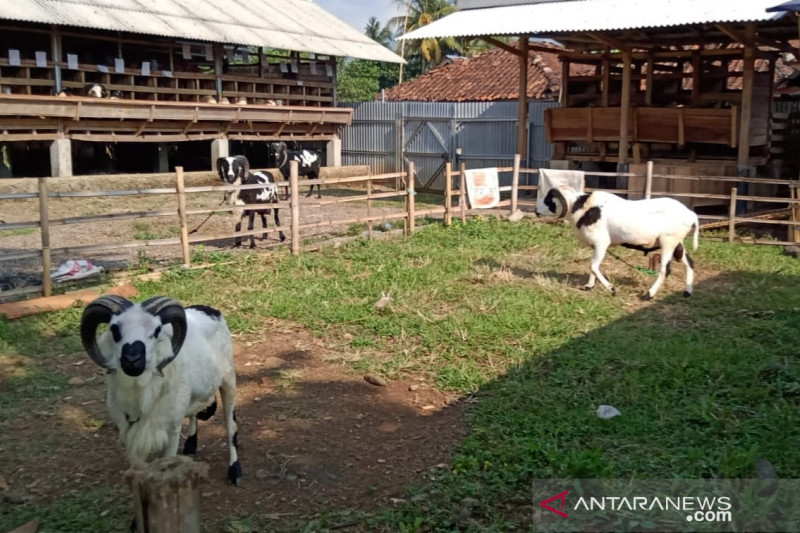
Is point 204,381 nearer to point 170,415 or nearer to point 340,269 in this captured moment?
point 170,415

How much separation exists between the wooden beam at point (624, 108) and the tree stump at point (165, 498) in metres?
14.1

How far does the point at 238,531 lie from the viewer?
3980 mm

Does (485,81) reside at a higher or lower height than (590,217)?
higher

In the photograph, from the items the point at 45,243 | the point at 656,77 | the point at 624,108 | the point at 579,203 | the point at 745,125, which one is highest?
the point at 656,77

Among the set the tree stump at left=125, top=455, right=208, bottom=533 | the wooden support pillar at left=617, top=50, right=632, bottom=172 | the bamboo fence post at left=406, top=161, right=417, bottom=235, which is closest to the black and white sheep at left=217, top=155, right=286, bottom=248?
the bamboo fence post at left=406, top=161, right=417, bottom=235

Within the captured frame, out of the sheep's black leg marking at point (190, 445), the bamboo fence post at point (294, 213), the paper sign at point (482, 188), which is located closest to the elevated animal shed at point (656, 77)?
the paper sign at point (482, 188)

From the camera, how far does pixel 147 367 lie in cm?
388

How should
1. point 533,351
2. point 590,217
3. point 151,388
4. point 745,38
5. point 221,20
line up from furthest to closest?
point 221,20 < point 745,38 < point 590,217 < point 533,351 < point 151,388

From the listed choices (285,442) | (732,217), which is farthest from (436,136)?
(285,442)

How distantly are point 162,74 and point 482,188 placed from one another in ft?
35.6

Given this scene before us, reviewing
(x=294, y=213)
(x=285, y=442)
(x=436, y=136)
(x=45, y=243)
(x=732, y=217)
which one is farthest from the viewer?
(x=436, y=136)

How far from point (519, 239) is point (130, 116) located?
35.7 feet

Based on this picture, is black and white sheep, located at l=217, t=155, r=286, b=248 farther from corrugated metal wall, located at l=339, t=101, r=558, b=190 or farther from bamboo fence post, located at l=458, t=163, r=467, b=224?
corrugated metal wall, located at l=339, t=101, r=558, b=190

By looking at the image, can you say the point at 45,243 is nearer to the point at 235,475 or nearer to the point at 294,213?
the point at 294,213
